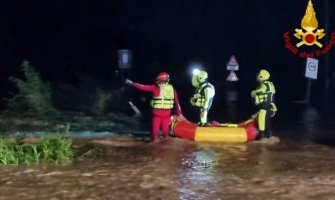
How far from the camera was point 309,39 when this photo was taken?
27719mm

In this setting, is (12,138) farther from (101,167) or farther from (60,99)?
(60,99)

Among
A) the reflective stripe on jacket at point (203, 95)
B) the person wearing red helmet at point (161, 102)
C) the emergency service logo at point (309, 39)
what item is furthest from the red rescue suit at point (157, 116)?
the emergency service logo at point (309, 39)

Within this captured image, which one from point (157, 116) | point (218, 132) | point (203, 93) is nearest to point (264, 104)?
point (218, 132)

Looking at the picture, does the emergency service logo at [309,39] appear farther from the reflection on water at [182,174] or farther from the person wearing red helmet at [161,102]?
the reflection on water at [182,174]

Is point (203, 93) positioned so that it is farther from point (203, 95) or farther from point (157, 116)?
point (157, 116)

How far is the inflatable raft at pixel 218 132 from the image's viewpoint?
1475 centimetres

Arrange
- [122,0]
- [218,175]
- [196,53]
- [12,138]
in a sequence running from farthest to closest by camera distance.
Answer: [196,53] < [122,0] < [12,138] < [218,175]

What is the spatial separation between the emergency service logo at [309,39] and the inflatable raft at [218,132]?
38.6ft

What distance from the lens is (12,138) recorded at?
14680 millimetres

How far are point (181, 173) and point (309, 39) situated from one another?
57.7 ft

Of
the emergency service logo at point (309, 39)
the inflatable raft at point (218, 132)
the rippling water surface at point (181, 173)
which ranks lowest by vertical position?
the rippling water surface at point (181, 173)

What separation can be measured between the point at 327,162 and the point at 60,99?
1167 cm

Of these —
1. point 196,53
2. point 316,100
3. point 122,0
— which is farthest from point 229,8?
point 316,100

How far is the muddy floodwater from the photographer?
10.1m
